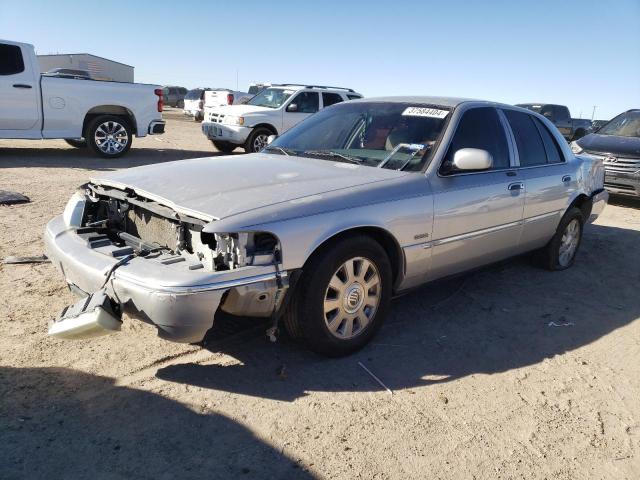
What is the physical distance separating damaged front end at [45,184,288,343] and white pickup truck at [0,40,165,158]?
8.34m

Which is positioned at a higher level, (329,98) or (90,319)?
(329,98)

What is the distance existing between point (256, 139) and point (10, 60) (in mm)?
5184

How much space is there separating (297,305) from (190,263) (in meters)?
0.67

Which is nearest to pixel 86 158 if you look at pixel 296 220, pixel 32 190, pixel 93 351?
pixel 32 190

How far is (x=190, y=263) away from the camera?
299 cm

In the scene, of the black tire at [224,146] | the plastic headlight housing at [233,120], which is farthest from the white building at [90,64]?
the plastic headlight housing at [233,120]

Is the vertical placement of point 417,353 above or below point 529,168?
below

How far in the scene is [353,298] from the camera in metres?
3.44

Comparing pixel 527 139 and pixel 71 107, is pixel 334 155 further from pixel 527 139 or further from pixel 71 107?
pixel 71 107

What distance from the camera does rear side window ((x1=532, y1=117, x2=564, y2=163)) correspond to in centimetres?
520

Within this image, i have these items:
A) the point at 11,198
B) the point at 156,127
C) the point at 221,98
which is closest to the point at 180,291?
the point at 11,198

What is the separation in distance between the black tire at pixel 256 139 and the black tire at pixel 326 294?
982 cm

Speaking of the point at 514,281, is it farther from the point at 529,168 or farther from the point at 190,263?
the point at 190,263

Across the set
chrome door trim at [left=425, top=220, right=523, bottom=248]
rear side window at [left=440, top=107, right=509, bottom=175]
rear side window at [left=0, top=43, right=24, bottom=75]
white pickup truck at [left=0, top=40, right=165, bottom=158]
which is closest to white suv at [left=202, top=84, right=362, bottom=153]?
white pickup truck at [left=0, top=40, right=165, bottom=158]
